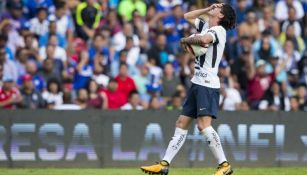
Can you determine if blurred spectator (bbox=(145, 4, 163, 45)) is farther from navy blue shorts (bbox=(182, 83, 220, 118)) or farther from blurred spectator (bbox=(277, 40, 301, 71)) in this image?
navy blue shorts (bbox=(182, 83, 220, 118))

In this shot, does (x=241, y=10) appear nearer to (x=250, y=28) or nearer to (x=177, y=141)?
(x=250, y=28)

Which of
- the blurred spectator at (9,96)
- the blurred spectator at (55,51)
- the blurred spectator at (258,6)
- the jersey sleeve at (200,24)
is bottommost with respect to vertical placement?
the blurred spectator at (9,96)

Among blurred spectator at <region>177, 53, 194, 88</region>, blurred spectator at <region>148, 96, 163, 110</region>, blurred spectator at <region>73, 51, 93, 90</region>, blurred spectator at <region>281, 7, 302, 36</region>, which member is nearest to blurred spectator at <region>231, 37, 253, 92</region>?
blurred spectator at <region>177, 53, 194, 88</region>

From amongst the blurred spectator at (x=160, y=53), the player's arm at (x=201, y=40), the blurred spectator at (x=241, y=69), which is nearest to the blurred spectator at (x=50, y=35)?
the blurred spectator at (x=160, y=53)

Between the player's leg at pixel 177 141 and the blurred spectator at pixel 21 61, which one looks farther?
the blurred spectator at pixel 21 61

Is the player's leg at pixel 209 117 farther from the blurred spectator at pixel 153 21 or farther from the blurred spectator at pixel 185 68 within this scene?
the blurred spectator at pixel 153 21

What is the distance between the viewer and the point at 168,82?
1911cm

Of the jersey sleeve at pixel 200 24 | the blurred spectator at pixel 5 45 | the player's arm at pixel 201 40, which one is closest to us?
the player's arm at pixel 201 40

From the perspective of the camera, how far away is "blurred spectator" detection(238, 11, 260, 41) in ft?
68.6

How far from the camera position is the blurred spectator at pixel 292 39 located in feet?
69.8

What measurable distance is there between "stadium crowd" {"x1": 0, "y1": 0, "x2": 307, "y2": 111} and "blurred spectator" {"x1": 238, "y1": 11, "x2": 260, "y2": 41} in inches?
1.0

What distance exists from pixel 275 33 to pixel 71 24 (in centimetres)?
514

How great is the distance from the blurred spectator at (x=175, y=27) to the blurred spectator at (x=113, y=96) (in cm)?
254

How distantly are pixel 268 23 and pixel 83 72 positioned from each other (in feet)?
17.8
